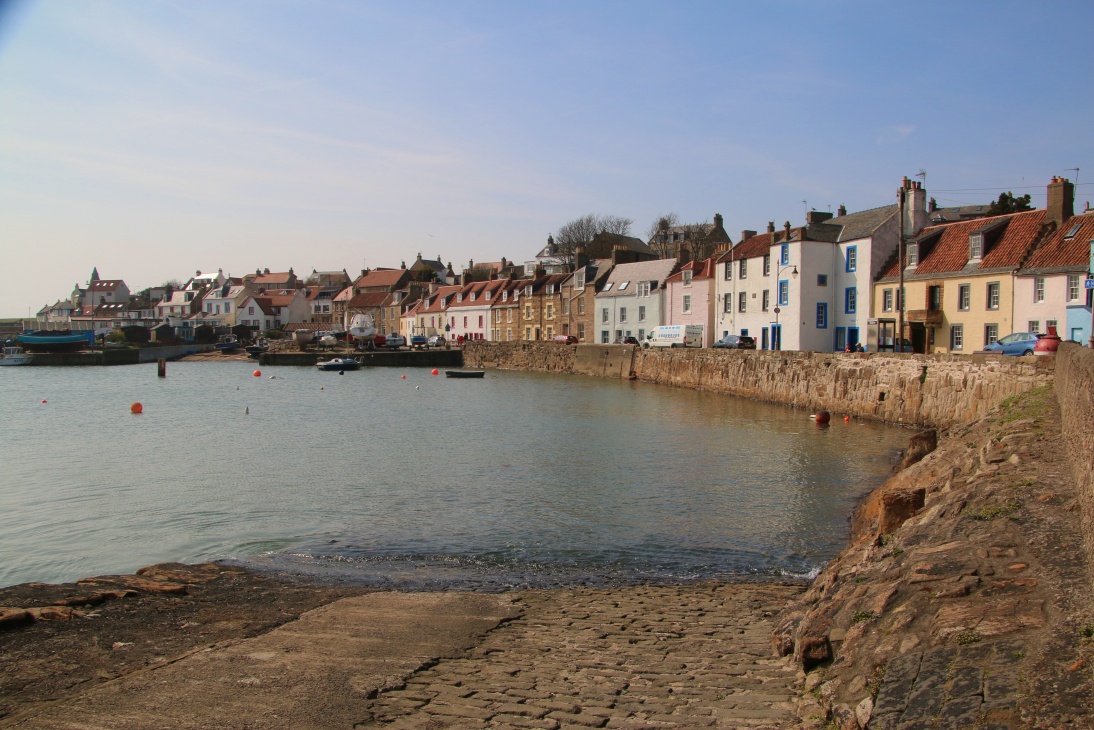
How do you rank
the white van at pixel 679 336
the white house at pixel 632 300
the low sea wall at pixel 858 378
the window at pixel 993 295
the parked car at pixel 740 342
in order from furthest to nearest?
the white house at pixel 632 300, the white van at pixel 679 336, the parked car at pixel 740 342, the window at pixel 993 295, the low sea wall at pixel 858 378

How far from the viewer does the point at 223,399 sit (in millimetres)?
49562

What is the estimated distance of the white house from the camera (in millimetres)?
70062

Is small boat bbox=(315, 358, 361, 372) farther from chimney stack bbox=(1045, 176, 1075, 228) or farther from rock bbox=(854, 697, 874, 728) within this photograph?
rock bbox=(854, 697, 874, 728)

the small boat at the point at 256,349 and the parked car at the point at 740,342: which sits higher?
the parked car at the point at 740,342

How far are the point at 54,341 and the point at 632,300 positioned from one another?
70777 mm

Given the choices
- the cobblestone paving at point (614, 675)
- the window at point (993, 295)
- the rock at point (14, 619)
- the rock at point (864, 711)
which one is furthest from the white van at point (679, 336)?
the rock at point (864, 711)

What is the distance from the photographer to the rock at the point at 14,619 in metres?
9.34

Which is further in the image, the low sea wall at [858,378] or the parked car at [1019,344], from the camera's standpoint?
the parked car at [1019,344]

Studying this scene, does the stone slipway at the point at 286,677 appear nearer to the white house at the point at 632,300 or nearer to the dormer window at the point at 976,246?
the dormer window at the point at 976,246

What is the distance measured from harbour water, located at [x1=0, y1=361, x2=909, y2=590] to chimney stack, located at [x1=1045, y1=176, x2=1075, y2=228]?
1556cm

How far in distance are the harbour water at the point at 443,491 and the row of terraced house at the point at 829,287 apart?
10928 mm

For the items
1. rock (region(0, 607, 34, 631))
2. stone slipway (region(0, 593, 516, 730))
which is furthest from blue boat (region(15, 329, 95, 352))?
stone slipway (region(0, 593, 516, 730))

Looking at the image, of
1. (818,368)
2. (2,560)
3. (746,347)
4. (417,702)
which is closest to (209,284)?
(746,347)

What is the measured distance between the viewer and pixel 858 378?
36125mm
